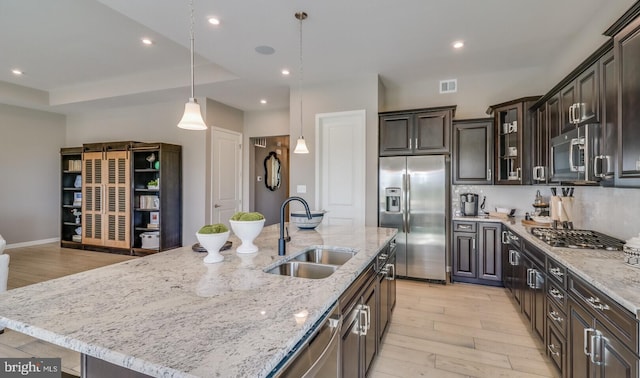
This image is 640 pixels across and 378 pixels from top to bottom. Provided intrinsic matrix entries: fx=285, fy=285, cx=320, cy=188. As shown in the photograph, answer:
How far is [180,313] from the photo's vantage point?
1.00 metres

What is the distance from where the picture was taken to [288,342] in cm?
81

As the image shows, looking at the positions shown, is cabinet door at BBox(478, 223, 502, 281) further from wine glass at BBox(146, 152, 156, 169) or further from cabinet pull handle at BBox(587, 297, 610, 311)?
wine glass at BBox(146, 152, 156, 169)

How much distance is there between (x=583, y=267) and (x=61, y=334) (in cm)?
236

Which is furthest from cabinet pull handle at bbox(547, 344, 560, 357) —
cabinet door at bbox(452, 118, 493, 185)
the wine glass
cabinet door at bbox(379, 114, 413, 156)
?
the wine glass

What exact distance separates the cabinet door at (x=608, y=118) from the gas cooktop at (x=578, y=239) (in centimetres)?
48

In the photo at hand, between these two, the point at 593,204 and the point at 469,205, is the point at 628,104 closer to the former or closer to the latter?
the point at 593,204

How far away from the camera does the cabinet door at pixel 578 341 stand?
150 cm

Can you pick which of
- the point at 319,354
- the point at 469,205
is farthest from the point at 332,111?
the point at 319,354

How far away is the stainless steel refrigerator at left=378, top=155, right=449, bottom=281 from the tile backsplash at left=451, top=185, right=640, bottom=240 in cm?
66

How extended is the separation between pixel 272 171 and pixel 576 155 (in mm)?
5541

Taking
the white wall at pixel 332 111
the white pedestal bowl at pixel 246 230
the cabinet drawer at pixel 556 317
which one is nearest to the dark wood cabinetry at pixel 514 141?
the white wall at pixel 332 111

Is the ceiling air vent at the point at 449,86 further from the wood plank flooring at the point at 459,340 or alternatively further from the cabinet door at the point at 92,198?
the cabinet door at the point at 92,198

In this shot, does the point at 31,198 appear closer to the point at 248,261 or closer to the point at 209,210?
the point at 209,210

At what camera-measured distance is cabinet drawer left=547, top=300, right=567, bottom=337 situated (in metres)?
1.78
